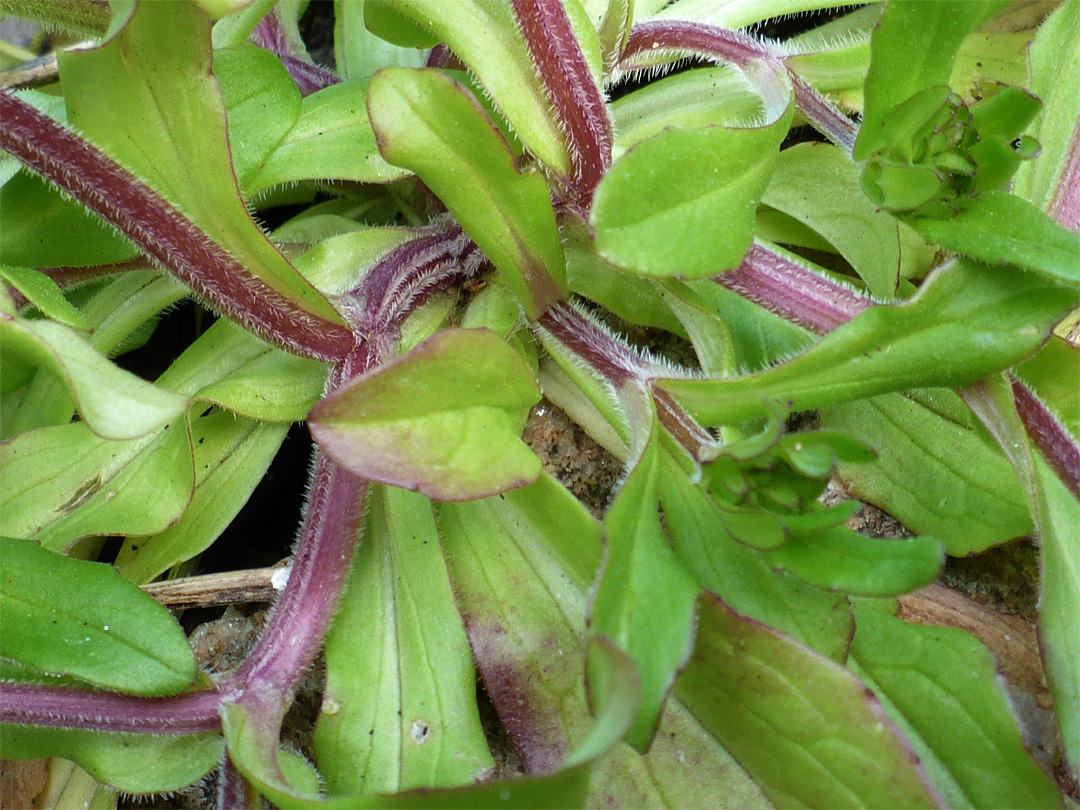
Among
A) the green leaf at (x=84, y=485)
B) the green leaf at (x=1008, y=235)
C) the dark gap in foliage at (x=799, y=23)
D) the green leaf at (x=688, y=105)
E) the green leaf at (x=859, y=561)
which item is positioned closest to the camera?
the green leaf at (x=859, y=561)

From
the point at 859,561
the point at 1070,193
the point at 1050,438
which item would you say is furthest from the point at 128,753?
the point at 1070,193

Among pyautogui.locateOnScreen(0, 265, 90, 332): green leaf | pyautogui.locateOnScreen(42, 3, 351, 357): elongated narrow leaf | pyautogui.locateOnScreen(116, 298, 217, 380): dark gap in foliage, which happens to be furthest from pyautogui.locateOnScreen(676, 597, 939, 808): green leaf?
pyautogui.locateOnScreen(116, 298, 217, 380): dark gap in foliage

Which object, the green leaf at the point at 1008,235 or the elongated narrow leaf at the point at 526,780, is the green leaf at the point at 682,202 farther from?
the elongated narrow leaf at the point at 526,780

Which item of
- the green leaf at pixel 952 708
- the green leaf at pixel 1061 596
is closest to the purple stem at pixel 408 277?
the green leaf at pixel 952 708

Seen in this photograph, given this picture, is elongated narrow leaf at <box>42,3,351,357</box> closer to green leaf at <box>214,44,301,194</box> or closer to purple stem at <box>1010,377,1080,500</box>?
green leaf at <box>214,44,301,194</box>

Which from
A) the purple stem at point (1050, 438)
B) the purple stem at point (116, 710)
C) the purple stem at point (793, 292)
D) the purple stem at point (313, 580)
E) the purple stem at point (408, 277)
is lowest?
the purple stem at point (116, 710)

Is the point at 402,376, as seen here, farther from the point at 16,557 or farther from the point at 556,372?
the point at 16,557

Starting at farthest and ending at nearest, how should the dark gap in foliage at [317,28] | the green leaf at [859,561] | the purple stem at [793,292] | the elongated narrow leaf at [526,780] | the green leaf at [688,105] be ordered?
the dark gap in foliage at [317,28]
the green leaf at [688,105]
the purple stem at [793,292]
the green leaf at [859,561]
the elongated narrow leaf at [526,780]
